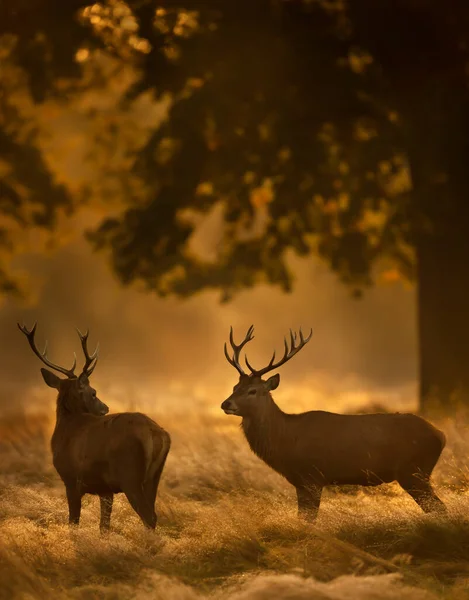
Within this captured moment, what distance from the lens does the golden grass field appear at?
7.62 m

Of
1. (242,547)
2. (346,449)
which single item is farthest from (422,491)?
(242,547)

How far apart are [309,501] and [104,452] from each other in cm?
188

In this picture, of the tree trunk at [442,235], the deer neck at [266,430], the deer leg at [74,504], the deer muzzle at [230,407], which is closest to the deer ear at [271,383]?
the deer neck at [266,430]

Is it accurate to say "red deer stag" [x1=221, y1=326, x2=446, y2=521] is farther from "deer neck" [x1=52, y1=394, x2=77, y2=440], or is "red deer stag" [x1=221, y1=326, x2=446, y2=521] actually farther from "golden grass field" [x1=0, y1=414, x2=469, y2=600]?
"deer neck" [x1=52, y1=394, x2=77, y2=440]

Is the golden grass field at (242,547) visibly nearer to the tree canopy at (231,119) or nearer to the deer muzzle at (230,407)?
the deer muzzle at (230,407)

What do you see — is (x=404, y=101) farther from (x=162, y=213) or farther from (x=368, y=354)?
(x=368, y=354)

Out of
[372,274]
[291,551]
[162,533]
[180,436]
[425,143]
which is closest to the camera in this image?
[291,551]

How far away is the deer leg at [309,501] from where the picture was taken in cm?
1008

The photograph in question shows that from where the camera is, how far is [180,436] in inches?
607

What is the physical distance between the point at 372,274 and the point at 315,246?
1105mm

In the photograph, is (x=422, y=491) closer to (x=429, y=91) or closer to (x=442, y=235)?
(x=442, y=235)

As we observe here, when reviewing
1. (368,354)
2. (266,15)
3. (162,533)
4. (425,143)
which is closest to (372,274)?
(425,143)

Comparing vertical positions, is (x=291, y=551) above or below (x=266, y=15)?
below

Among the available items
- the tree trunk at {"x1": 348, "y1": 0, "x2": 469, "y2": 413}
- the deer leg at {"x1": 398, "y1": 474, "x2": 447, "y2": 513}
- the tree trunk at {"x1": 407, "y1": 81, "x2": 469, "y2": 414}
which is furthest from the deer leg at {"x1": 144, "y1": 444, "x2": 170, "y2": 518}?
the tree trunk at {"x1": 348, "y1": 0, "x2": 469, "y2": 413}
